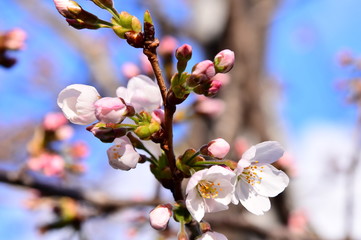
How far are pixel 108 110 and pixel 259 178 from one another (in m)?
0.37

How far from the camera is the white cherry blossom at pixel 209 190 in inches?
29.5

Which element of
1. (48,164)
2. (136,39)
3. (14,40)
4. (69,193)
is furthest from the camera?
(48,164)

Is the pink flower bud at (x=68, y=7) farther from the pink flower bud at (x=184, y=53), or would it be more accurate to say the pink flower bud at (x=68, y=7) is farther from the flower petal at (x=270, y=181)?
the flower petal at (x=270, y=181)

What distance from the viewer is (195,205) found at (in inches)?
30.5

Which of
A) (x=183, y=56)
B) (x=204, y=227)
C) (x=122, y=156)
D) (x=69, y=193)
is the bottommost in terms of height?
(x=69, y=193)

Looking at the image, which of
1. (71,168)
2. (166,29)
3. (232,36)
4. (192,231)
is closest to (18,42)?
(71,168)

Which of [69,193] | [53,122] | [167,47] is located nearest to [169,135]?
[69,193]

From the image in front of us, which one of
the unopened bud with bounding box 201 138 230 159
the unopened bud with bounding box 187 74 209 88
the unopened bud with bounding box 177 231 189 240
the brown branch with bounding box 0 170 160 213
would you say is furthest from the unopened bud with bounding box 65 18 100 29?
the brown branch with bounding box 0 170 160 213

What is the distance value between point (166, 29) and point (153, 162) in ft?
Result: 14.2

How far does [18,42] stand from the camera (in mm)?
1418

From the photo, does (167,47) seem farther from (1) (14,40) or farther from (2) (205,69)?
(2) (205,69)

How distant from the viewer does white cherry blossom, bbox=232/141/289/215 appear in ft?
2.64

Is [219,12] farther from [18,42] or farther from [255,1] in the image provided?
[18,42]

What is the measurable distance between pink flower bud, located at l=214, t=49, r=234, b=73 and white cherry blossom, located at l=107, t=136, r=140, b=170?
25 centimetres
